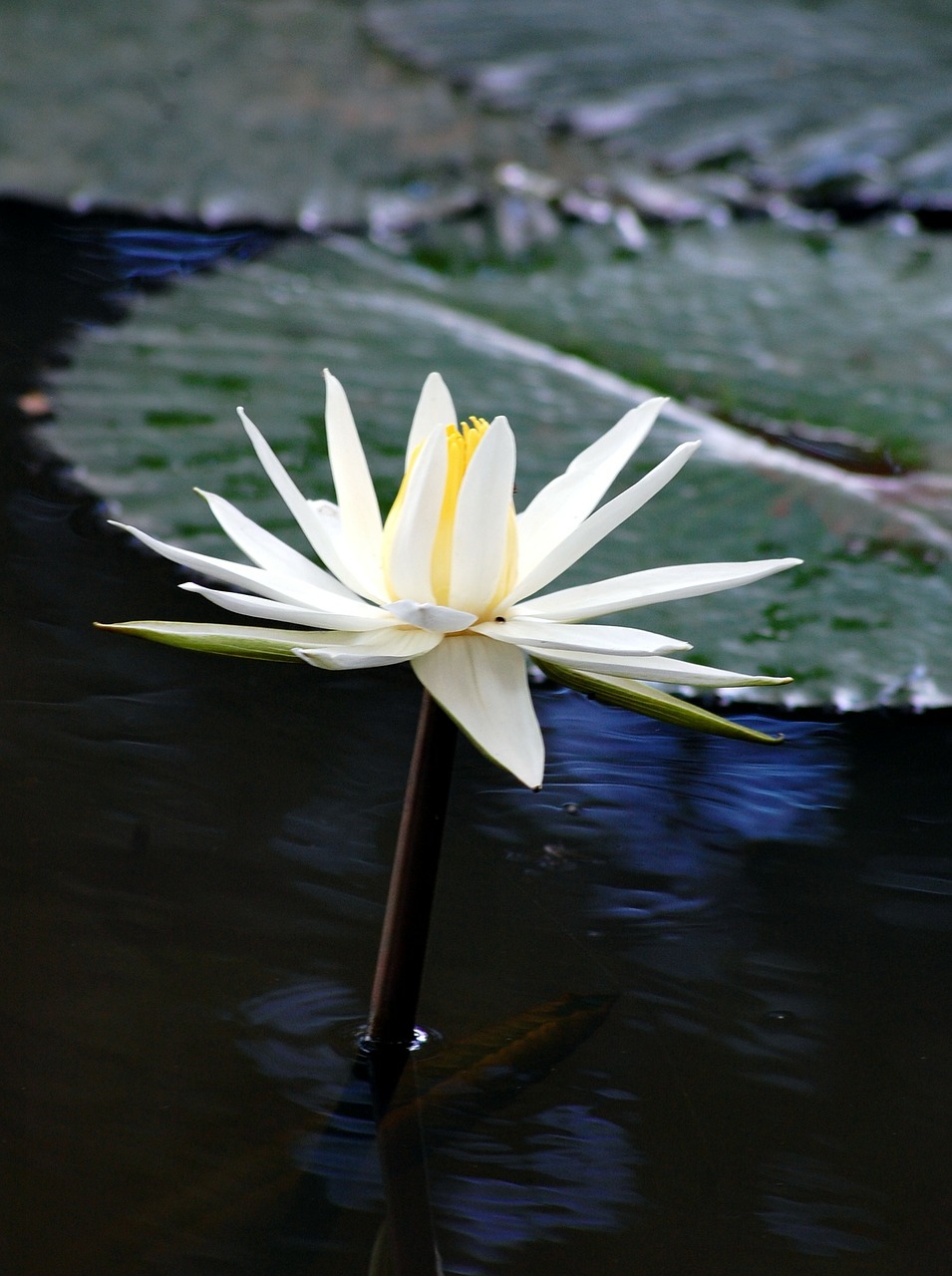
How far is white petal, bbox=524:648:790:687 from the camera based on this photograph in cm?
80

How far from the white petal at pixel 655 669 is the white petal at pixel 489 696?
3 cm

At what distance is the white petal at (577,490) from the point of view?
3.14 feet

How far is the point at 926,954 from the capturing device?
1.09 meters

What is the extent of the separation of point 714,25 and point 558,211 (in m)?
0.61

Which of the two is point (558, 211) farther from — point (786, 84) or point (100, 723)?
point (100, 723)

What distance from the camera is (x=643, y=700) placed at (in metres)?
0.82

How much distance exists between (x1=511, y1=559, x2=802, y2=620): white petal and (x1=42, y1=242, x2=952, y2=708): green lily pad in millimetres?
455

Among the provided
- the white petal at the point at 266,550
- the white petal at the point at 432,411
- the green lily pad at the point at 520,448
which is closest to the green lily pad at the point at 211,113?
the green lily pad at the point at 520,448

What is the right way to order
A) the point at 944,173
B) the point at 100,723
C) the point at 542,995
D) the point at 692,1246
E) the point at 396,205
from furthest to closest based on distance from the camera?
the point at 396,205
the point at 944,173
the point at 100,723
the point at 542,995
the point at 692,1246

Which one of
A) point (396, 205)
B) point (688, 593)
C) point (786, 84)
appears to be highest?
point (786, 84)

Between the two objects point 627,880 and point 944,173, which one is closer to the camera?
point 627,880

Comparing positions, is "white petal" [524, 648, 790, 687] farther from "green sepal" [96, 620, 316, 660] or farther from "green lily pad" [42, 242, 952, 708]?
"green lily pad" [42, 242, 952, 708]

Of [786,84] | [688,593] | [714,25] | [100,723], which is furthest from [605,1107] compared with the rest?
[714,25]

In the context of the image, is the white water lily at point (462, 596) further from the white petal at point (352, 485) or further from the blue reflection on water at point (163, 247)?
the blue reflection on water at point (163, 247)
